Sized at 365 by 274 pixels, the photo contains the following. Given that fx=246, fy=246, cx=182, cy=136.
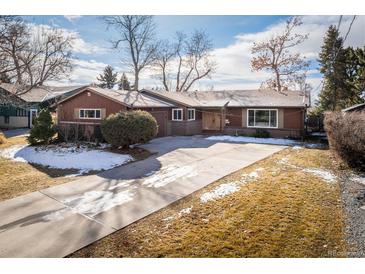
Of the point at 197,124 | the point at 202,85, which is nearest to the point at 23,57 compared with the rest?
the point at 197,124

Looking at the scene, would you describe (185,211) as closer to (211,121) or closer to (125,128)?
(125,128)

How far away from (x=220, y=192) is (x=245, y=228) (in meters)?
1.91

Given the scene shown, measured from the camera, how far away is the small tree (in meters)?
13.6

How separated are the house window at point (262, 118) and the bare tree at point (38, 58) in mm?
12829

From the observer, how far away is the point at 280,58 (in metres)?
28.0

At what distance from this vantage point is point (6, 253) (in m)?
3.83

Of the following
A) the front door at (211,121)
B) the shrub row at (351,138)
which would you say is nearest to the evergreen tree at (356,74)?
the front door at (211,121)

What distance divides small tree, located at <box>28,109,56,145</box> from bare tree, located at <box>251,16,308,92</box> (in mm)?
22634

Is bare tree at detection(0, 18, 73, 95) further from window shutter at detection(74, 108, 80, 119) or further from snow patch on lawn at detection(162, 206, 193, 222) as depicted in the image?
snow patch on lawn at detection(162, 206, 193, 222)

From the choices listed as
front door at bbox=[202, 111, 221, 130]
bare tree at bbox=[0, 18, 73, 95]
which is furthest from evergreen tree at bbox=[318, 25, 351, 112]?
bare tree at bbox=[0, 18, 73, 95]
